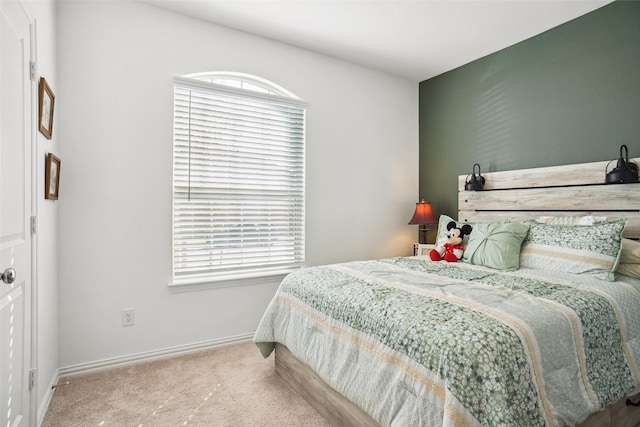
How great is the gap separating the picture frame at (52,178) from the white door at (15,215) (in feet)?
1.35

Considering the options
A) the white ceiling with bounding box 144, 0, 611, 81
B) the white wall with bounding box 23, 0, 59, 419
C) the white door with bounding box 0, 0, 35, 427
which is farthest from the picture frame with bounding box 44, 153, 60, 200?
Result: the white ceiling with bounding box 144, 0, 611, 81

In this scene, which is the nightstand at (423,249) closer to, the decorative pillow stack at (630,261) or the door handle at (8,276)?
the decorative pillow stack at (630,261)

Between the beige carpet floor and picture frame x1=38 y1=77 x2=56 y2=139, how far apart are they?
1584 mm

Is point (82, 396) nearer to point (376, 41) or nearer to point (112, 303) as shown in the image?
point (112, 303)

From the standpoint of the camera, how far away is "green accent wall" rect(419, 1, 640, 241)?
260cm

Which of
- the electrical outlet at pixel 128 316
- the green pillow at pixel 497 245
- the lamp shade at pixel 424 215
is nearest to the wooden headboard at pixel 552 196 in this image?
the lamp shade at pixel 424 215

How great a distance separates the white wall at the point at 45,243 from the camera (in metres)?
1.84

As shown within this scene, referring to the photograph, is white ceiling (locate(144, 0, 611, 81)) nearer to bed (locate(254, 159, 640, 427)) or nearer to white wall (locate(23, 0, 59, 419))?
white wall (locate(23, 0, 59, 419))

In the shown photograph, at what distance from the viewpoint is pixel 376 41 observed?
3221 mm

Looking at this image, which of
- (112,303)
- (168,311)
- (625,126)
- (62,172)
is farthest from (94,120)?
(625,126)

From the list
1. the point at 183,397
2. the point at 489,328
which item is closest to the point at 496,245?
the point at 489,328

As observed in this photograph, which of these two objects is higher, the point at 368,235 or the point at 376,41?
the point at 376,41

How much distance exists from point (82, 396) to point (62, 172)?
1458mm

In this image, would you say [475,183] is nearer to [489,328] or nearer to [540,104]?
[540,104]
